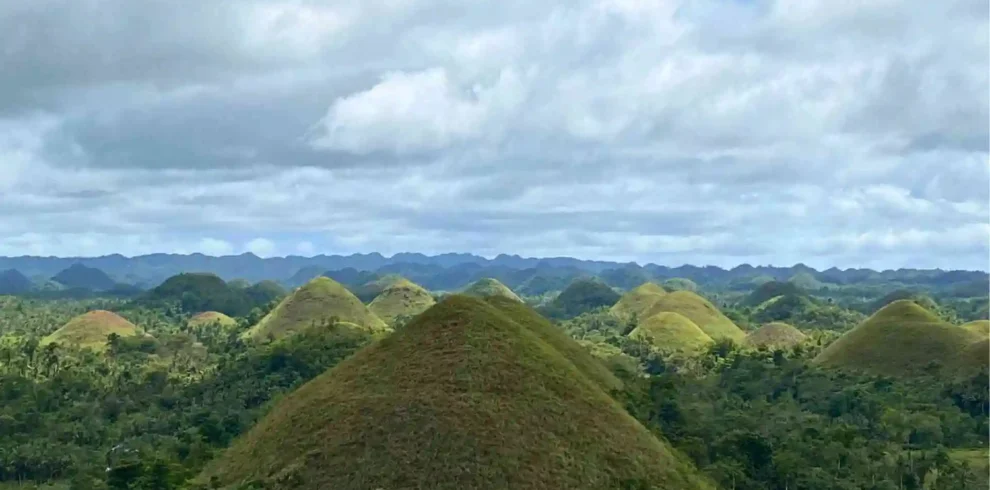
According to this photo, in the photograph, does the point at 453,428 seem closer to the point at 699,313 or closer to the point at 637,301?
the point at 699,313

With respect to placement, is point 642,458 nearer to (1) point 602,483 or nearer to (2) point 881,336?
(1) point 602,483

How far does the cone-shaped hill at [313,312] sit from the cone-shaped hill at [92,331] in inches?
683

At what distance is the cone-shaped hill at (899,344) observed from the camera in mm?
87438

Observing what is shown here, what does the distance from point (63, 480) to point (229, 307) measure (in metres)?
129

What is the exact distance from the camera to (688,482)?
4366cm

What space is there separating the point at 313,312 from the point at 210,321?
94.8ft

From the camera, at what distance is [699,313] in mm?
145375

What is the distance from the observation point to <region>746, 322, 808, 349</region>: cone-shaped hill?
412 ft

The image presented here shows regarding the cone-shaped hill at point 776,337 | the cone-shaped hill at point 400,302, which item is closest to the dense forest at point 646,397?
the cone-shaped hill at point 776,337

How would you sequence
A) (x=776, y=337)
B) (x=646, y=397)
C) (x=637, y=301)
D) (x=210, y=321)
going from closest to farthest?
(x=646, y=397) < (x=776, y=337) < (x=210, y=321) < (x=637, y=301)

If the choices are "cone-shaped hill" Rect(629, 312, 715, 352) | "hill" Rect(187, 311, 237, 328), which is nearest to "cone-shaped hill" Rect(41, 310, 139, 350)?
"hill" Rect(187, 311, 237, 328)

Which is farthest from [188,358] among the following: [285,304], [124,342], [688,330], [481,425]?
[481,425]

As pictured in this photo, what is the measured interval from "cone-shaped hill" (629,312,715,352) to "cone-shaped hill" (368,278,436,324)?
4542 centimetres

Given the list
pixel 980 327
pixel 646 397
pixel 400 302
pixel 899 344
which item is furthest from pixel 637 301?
pixel 646 397
